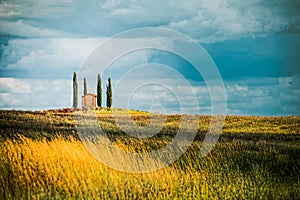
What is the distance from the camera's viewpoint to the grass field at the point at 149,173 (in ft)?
27.1

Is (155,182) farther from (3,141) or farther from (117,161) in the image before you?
(3,141)

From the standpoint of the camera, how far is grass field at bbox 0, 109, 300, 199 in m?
8.27

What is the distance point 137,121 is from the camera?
31.7 feet

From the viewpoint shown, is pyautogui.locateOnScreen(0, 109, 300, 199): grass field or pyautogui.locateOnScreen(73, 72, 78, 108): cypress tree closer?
pyautogui.locateOnScreen(0, 109, 300, 199): grass field

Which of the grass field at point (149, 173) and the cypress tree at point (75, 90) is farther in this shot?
the cypress tree at point (75, 90)

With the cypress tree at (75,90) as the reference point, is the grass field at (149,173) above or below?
below

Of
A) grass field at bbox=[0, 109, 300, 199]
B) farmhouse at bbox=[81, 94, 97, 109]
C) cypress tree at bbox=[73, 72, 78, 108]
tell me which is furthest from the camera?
farmhouse at bbox=[81, 94, 97, 109]

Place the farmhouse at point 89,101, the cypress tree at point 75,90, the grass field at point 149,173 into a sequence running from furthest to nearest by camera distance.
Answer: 1. the farmhouse at point 89,101
2. the cypress tree at point 75,90
3. the grass field at point 149,173

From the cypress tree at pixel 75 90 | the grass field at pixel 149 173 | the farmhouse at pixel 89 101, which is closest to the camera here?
the grass field at pixel 149 173

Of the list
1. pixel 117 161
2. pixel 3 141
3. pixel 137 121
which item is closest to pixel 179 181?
pixel 117 161

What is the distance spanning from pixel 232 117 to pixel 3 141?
3.15 meters

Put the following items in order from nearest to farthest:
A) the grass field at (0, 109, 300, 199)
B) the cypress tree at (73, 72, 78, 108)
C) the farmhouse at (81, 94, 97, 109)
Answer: the grass field at (0, 109, 300, 199), the cypress tree at (73, 72, 78, 108), the farmhouse at (81, 94, 97, 109)

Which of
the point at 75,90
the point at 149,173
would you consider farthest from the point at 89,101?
the point at 149,173

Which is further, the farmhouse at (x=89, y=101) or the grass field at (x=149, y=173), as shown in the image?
the farmhouse at (x=89, y=101)
